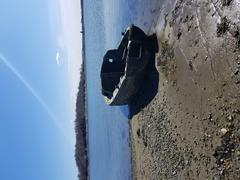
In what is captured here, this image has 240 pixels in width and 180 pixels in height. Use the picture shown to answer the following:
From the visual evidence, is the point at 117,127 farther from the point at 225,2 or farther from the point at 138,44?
the point at 225,2

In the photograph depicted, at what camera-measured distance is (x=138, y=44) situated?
26.6 feet

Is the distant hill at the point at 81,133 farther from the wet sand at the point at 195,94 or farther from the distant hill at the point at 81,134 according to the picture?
the wet sand at the point at 195,94

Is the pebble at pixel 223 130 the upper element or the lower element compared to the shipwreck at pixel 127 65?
lower

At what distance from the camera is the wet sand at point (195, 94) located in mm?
4973

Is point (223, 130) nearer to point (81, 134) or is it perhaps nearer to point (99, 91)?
point (99, 91)

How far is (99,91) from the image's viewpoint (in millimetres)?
15781

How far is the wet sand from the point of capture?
4.97m

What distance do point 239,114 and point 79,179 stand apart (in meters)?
18.2

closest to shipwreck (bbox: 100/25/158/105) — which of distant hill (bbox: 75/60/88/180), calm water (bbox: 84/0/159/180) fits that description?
calm water (bbox: 84/0/159/180)

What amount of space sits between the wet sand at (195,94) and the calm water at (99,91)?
1492 millimetres

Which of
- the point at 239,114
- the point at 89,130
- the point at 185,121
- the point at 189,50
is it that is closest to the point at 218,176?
the point at 239,114

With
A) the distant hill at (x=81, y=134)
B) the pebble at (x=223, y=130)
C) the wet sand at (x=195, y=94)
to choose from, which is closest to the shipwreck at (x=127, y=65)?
the wet sand at (x=195, y=94)

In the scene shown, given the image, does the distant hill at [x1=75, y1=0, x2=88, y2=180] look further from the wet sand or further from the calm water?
the wet sand

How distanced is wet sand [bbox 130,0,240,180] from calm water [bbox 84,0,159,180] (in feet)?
4.90
